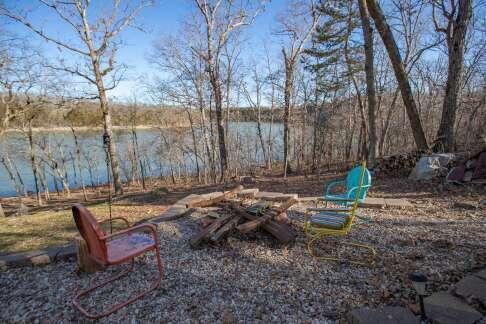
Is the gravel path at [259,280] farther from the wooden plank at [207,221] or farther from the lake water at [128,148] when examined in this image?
the lake water at [128,148]

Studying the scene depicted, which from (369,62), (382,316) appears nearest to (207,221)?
(382,316)

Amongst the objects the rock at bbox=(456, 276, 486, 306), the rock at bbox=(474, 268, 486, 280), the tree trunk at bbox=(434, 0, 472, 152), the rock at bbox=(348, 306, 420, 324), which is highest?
the tree trunk at bbox=(434, 0, 472, 152)

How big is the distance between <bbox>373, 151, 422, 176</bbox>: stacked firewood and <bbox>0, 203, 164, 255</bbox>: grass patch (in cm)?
600

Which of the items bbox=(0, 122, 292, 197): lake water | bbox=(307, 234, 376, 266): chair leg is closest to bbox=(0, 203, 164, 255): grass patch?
bbox=(307, 234, 376, 266): chair leg

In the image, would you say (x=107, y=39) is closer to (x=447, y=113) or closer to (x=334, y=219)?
(x=334, y=219)

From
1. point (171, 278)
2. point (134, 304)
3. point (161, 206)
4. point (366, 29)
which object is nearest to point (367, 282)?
point (171, 278)

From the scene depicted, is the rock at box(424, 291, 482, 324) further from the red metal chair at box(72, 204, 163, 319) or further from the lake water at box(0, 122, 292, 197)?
the lake water at box(0, 122, 292, 197)

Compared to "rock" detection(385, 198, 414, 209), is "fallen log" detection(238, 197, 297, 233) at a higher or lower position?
higher

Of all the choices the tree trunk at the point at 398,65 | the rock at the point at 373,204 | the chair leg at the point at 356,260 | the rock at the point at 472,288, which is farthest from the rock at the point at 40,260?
the tree trunk at the point at 398,65

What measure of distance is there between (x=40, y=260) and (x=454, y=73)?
9.16m

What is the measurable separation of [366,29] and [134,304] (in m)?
7.97

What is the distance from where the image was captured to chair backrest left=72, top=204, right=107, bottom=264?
2047mm

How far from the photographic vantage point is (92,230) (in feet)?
6.75

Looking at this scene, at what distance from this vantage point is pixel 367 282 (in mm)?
2305
